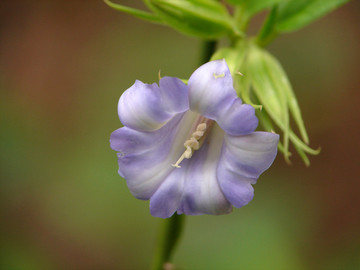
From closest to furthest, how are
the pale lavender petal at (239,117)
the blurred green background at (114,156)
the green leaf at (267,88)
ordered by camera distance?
the pale lavender petal at (239,117) < the green leaf at (267,88) < the blurred green background at (114,156)

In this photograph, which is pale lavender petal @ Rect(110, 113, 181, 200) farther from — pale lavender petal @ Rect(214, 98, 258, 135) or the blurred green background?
the blurred green background

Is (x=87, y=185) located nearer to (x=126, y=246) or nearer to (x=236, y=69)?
(x=126, y=246)

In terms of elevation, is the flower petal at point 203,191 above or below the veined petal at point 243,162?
below

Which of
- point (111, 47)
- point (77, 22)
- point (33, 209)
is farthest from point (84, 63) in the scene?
point (33, 209)

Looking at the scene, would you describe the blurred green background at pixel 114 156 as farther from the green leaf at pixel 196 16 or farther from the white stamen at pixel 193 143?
the white stamen at pixel 193 143

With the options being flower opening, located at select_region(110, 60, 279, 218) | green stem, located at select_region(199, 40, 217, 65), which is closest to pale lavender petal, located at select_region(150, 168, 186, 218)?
flower opening, located at select_region(110, 60, 279, 218)

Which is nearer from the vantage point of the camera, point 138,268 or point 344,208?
point 138,268

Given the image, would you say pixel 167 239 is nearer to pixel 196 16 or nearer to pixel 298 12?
pixel 196 16

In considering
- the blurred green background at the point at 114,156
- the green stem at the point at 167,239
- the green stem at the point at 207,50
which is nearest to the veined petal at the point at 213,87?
the green stem at the point at 207,50
